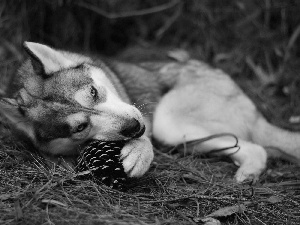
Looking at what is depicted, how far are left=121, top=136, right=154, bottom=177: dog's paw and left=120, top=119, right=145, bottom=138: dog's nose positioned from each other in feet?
0.33

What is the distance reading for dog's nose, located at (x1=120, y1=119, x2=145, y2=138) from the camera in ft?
11.6

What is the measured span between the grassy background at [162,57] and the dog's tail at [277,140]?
0.43 feet

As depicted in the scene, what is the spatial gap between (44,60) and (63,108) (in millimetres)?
520

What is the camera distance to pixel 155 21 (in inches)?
285

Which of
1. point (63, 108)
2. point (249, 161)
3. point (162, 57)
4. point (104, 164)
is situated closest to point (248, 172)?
point (249, 161)

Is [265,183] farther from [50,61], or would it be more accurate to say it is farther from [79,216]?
[50,61]

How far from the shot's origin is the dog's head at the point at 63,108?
3.56 m

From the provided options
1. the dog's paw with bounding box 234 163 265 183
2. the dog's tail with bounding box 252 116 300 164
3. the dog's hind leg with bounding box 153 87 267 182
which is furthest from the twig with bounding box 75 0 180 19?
the dog's paw with bounding box 234 163 265 183

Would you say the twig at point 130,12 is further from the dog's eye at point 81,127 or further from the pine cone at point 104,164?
the pine cone at point 104,164

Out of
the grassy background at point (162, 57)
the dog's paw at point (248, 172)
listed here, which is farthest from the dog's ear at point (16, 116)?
the dog's paw at point (248, 172)

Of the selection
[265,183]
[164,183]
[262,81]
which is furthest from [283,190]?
[262,81]

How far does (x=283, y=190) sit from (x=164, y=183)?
111cm

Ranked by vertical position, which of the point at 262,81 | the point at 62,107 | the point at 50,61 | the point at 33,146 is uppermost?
the point at 50,61

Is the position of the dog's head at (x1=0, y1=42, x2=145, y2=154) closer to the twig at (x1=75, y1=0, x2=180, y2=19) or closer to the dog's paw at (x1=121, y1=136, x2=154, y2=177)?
the dog's paw at (x1=121, y1=136, x2=154, y2=177)
